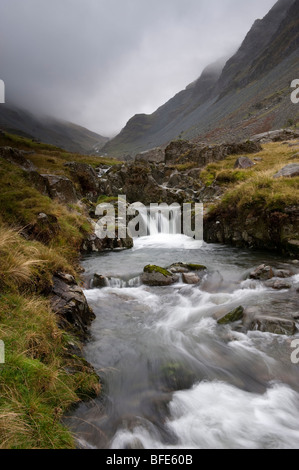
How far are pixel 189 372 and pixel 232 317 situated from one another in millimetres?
1928

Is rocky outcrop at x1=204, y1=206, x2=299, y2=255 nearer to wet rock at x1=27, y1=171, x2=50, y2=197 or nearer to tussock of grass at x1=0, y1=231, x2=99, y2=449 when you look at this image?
wet rock at x1=27, y1=171, x2=50, y2=197

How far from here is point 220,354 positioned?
5.06m

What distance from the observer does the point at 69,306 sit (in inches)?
198

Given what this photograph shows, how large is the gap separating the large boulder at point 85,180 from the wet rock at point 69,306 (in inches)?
670

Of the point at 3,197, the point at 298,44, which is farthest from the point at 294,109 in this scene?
the point at 298,44

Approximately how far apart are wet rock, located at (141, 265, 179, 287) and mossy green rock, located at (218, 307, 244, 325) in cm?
280

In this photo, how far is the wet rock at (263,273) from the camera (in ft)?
26.6

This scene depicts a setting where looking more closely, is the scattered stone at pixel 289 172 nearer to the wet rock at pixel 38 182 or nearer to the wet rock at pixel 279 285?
the wet rock at pixel 279 285

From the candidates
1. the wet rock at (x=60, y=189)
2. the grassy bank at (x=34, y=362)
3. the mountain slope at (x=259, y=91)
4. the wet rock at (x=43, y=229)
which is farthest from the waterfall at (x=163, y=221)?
the mountain slope at (x=259, y=91)

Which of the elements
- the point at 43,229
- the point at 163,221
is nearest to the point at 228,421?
the point at 43,229

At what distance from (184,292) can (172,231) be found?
31.5ft

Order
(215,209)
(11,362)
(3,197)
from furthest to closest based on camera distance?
(215,209), (3,197), (11,362)

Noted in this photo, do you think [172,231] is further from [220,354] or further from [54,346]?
[54,346]

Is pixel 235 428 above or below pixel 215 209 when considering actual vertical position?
below
